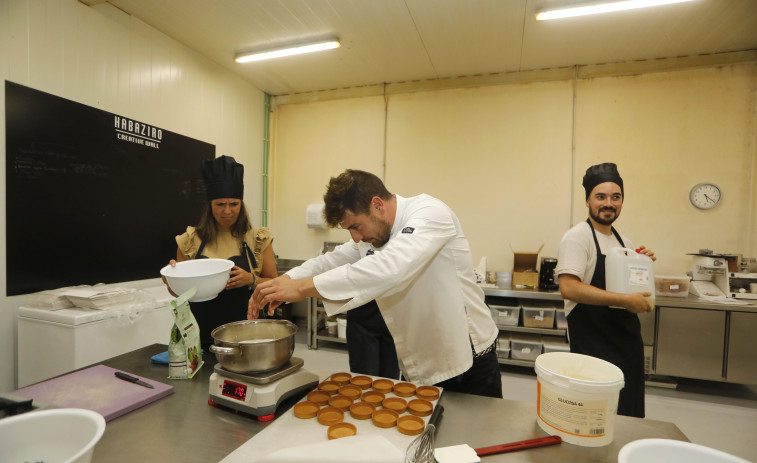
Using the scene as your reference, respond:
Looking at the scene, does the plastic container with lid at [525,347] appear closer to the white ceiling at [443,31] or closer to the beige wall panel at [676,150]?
the beige wall panel at [676,150]

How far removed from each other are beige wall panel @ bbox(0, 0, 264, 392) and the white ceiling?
0.58ft

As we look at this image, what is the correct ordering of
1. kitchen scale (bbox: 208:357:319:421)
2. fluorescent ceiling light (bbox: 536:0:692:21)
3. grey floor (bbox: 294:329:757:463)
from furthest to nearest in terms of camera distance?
1. fluorescent ceiling light (bbox: 536:0:692:21)
2. grey floor (bbox: 294:329:757:463)
3. kitchen scale (bbox: 208:357:319:421)

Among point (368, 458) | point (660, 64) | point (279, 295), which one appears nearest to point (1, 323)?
point (279, 295)

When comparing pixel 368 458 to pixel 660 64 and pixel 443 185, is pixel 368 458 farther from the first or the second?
pixel 660 64

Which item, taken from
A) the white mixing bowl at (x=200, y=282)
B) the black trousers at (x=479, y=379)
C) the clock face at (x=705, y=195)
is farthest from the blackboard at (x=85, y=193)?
the clock face at (x=705, y=195)

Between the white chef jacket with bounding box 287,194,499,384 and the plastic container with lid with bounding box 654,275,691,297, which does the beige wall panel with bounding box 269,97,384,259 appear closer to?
the plastic container with lid with bounding box 654,275,691,297

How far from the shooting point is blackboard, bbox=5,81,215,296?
2.43 meters

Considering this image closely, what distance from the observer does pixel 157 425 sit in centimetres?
107

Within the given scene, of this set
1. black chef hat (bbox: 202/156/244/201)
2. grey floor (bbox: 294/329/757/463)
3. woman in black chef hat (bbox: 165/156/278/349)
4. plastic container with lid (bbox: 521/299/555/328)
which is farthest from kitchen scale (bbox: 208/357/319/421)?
plastic container with lid (bbox: 521/299/555/328)

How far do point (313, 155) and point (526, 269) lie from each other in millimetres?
2949

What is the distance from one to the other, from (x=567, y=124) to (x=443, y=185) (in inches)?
56.3

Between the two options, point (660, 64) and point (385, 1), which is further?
point (660, 64)

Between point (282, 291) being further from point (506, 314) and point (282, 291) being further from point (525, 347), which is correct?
point (525, 347)

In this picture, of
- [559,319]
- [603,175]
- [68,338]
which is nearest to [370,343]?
[603,175]
